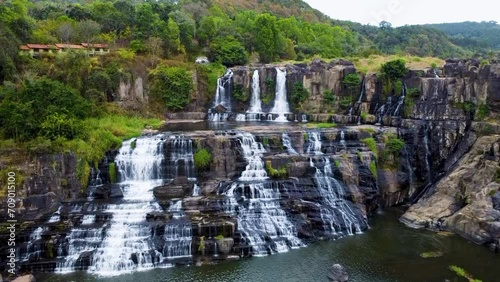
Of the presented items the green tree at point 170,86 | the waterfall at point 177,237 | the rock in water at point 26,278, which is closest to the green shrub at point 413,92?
the green tree at point 170,86

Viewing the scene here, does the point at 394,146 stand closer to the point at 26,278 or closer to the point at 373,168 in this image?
the point at 373,168

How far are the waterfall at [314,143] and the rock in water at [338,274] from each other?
37.9 feet

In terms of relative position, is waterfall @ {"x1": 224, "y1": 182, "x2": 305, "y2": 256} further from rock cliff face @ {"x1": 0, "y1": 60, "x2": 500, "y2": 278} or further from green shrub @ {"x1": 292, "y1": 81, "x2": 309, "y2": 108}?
green shrub @ {"x1": 292, "y1": 81, "x2": 309, "y2": 108}

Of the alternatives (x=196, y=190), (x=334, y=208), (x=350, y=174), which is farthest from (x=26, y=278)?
(x=350, y=174)

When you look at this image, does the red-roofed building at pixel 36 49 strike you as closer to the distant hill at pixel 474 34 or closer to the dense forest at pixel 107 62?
the dense forest at pixel 107 62

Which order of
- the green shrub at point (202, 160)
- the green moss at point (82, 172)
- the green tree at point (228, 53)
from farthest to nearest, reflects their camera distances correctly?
the green tree at point (228, 53)
the green shrub at point (202, 160)
the green moss at point (82, 172)

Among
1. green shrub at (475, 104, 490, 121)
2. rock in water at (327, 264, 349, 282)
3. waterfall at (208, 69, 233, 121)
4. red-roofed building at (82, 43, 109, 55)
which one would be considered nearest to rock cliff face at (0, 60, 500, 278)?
green shrub at (475, 104, 490, 121)

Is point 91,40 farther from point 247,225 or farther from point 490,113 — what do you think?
point 490,113

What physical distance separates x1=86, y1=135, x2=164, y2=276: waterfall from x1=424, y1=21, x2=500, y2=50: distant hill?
320ft

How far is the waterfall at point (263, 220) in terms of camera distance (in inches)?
866

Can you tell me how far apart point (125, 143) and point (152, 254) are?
32.8 feet

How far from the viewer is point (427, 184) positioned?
30.4 meters

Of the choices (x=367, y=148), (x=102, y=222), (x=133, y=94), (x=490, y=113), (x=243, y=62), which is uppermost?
(x=243, y=62)

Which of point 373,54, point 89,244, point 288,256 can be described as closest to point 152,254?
point 89,244
